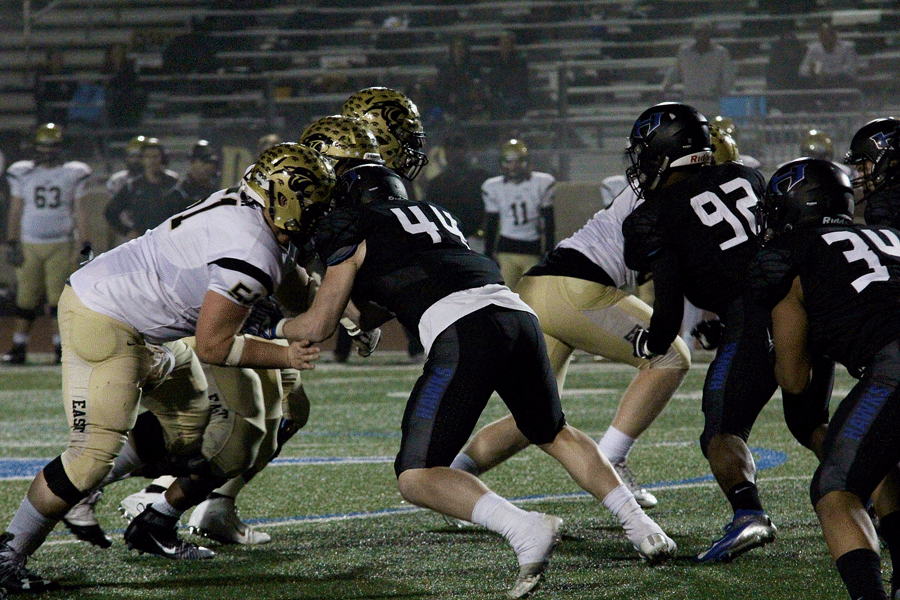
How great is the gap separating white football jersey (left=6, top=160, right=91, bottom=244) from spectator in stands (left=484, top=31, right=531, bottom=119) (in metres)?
5.13

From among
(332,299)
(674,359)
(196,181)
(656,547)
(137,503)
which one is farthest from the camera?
(196,181)

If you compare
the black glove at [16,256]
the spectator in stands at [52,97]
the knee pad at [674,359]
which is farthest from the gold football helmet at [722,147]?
the spectator in stands at [52,97]

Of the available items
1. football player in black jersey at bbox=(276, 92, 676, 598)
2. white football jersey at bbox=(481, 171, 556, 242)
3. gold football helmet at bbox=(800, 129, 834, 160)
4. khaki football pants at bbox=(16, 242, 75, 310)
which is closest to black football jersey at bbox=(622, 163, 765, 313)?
football player in black jersey at bbox=(276, 92, 676, 598)

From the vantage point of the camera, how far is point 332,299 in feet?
11.4

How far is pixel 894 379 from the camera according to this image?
2.98 metres

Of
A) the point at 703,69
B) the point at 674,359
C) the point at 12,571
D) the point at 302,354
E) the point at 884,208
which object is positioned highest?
the point at 884,208

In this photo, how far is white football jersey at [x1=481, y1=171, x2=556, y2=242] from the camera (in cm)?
1103

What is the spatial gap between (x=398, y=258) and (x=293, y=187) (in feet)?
1.27

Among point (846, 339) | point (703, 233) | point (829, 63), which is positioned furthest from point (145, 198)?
point (846, 339)

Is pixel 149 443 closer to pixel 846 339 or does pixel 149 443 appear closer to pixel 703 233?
pixel 703 233

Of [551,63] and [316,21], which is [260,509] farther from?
[316,21]

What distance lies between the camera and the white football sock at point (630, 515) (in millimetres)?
3625

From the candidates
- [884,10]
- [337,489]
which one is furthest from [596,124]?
[337,489]

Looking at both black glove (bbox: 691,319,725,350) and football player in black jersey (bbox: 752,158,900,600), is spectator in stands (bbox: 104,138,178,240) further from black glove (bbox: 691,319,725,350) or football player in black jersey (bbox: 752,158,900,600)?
football player in black jersey (bbox: 752,158,900,600)
